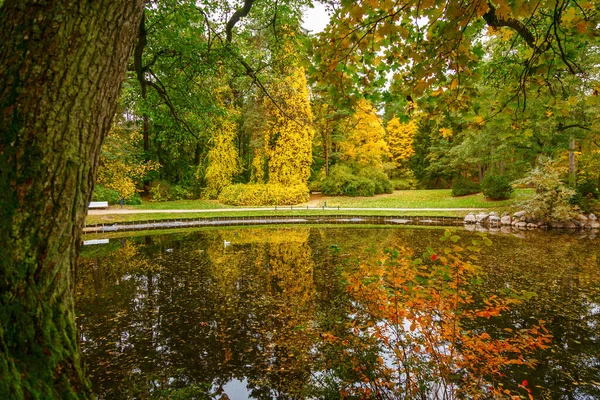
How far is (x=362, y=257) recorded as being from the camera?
28.6 feet

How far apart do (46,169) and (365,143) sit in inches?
1024

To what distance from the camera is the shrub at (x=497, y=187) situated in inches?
787

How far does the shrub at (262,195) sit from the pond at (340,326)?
43.4 ft

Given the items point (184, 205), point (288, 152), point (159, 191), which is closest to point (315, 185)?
point (288, 152)

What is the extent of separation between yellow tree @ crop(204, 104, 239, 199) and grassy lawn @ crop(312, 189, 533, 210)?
294 inches

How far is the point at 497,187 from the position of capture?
65.7 feet

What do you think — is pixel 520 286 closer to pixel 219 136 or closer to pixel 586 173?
pixel 586 173

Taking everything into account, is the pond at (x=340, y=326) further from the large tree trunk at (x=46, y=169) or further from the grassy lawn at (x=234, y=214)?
the grassy lawn at (x=234, y=214)

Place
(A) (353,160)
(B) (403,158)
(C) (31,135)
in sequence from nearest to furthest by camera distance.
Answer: (C) (31,135) → (A) (353,160) → (B) (403,158)

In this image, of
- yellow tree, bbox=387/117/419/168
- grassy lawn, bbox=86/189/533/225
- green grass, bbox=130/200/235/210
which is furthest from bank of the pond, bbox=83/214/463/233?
yellow tree, bbox=387/117/419/168

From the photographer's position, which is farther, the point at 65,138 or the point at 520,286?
the point at 520,286

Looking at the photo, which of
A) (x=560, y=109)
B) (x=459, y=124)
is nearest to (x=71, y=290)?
(x=459, y=124)

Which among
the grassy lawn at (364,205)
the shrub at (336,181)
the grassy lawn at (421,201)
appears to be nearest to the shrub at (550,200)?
the grassy lawn at (364,205)

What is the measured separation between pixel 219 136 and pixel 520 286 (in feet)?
70.1
